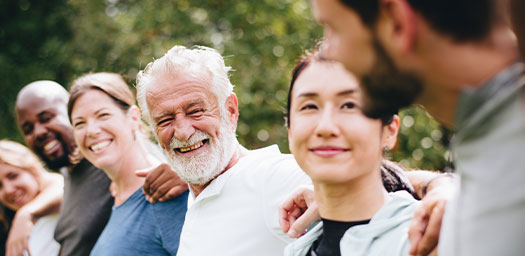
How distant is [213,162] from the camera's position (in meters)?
2.50

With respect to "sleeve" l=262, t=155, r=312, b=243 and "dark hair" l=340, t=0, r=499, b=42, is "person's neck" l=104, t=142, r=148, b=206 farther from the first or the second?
"dark hair" l=340, t=0, r=499, b=42

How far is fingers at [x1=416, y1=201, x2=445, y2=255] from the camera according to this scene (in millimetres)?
1396

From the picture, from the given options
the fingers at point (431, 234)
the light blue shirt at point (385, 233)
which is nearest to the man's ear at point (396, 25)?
the fingers at point (431, 234)

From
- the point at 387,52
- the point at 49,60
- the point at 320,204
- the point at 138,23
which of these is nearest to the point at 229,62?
the point at 138,23

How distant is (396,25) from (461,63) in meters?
0.15

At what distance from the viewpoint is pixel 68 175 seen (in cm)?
402

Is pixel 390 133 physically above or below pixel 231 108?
above

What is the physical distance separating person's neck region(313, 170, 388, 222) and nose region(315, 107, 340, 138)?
0.54 ft

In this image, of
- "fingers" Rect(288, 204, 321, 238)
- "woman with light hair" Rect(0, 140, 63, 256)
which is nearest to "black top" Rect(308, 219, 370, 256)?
"fingers" Rect(288, 204, 321, 238)

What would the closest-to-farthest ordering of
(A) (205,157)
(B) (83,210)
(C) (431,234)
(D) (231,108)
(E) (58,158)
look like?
(C) (431,234), (A) (205,157), (D) (231,108), (B) (83,210), (E) (58,158)

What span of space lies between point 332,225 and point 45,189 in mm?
3279

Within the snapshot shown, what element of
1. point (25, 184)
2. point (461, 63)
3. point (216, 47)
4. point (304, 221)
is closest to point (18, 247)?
point (25, 184)

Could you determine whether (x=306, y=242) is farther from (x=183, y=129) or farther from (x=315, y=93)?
(x=183, y=129)

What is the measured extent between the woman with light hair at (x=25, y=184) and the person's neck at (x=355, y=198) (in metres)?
2.87
